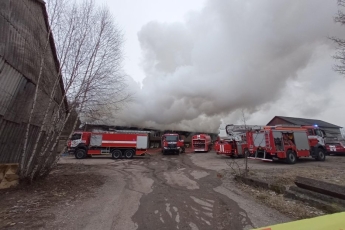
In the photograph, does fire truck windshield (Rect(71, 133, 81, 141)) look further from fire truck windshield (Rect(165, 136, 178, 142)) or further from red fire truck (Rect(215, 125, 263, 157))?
red fire truck (Rect(215, 125, 263, 157))

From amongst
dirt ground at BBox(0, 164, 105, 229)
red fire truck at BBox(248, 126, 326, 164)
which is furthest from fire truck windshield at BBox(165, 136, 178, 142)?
dirt ground at BBox(0, 164, 105, 229)

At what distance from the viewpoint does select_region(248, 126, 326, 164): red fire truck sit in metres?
14.0

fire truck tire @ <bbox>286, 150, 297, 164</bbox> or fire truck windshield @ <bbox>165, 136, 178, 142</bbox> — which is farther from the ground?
fire truck windshield @ <bbox>165, 136, 178, 142</bbox>

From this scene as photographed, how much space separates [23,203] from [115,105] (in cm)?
477

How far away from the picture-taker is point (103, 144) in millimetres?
21500

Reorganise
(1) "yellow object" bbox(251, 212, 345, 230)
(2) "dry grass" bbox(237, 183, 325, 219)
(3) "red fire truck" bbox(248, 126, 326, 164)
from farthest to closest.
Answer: (3) "red fire truck" bbox(248, 126, 326, 164) → (2) "dry grass" bbox(237, 183, 325, 219) → (1) "yellow object" bbox(251, 212, 345, 230)

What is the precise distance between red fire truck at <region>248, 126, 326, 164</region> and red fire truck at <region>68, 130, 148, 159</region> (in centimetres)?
1216

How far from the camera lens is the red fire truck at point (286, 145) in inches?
552

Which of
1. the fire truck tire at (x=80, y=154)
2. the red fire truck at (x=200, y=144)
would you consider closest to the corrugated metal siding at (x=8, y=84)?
the fire truck tire at (x=80, y=154)

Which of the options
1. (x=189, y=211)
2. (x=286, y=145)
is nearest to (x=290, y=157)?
(x=286, y=145)

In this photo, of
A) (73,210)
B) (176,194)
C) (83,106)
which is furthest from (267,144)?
(73,210)

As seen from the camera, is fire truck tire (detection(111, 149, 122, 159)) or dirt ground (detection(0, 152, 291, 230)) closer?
dirt ground (detection(0, 152, 291, 230))

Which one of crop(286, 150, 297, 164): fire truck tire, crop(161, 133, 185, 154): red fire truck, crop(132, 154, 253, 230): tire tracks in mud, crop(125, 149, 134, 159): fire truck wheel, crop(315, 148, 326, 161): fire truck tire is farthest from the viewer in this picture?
crop(161, 133, 185, 154): red fire truck

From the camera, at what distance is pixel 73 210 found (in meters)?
4.93
